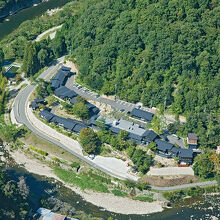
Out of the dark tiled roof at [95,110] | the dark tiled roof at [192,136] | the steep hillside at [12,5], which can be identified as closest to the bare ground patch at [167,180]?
the dark tiled roof at [192,136]

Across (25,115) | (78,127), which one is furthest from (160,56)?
(25,115)

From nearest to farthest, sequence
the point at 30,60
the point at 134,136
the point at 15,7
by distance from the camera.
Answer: the point at 134,136, the point at 30,60, the point at 15,7

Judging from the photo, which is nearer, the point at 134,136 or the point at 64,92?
the point at 134,136

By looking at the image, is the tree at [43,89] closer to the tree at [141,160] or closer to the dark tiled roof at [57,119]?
the dark tiled roof at [57,119]

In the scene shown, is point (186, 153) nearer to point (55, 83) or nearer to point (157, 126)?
point (157, 126)

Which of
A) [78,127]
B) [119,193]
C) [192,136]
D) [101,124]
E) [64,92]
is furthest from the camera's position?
[64,92]

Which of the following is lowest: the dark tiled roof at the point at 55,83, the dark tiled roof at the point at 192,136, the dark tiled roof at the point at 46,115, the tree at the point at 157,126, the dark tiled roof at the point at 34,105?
the dark tiled roof at the point at 192,136

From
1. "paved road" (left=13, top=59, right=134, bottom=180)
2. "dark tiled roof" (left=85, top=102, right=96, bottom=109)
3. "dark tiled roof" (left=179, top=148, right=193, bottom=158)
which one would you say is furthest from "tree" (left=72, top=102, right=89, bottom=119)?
"dark tiled roof" (left=179, top=148, right=193, bottom=158)

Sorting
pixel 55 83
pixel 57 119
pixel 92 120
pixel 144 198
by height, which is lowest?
pixel 144 198
